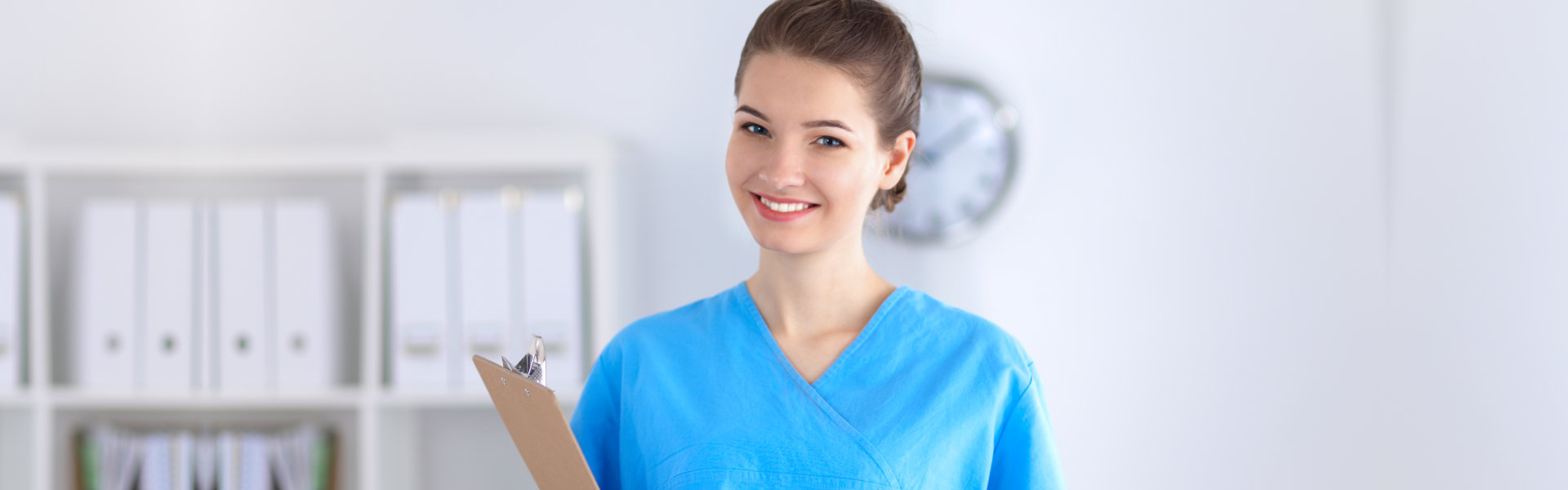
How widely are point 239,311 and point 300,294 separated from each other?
0.37 ft

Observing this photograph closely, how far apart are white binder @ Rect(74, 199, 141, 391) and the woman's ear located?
1.68 meters

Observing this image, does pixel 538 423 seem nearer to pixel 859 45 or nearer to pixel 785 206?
pixel 785 206

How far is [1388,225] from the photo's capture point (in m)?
1.91

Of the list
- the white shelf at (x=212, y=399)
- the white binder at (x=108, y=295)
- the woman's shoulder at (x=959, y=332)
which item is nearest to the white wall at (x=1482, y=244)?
the woman's shoulder at (x=959, y=332)

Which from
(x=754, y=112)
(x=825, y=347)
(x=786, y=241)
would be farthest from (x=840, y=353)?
(x=754, y=112)

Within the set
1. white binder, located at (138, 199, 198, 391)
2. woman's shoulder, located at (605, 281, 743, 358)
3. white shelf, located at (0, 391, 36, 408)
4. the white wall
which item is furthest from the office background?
woman's shoulder, located at (605, 281, 743, 358)

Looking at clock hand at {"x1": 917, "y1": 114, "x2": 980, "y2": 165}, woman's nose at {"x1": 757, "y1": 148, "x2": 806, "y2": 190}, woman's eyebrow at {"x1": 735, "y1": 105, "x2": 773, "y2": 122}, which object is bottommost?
woman's nose at {"x1": 757, "y1": 148, "x2": 806, "y2": 190}

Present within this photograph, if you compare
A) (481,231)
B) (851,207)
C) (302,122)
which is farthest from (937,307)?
(302,122)

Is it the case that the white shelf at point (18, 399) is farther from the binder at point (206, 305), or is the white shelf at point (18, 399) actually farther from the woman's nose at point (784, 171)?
the woman's nose at point (784, 171)

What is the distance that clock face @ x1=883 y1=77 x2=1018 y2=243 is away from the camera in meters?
2.04

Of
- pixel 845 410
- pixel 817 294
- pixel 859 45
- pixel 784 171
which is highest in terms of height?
pixel 859 45

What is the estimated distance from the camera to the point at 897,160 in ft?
2.98

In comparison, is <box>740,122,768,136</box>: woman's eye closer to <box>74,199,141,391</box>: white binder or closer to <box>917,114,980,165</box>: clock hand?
<box>917,114,980,165</box>: clock hand

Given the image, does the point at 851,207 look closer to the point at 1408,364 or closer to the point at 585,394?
the point at 585,394
